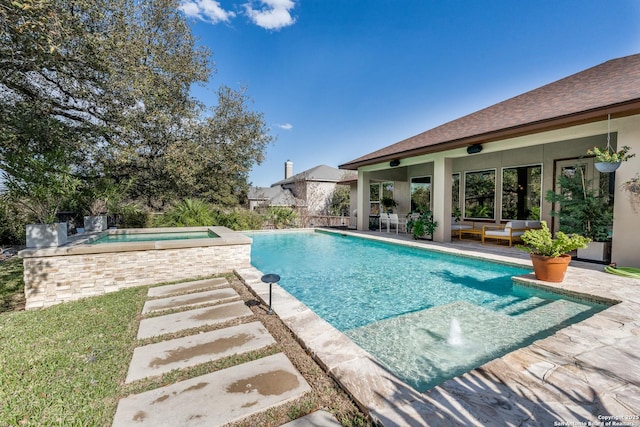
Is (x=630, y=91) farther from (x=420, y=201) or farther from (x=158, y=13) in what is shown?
(x=158, y=13)

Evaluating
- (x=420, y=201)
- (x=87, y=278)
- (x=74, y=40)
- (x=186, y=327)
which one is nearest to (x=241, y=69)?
(x=74, y=40)

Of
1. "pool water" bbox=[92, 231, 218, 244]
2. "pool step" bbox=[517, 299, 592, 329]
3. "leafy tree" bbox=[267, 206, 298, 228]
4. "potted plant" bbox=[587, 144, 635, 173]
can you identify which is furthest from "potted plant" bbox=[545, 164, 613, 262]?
"leafy tree" bbox=[267, 206, 298, 228]

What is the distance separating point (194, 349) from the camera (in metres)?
3.03

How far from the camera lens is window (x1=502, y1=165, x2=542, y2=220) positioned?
10.5 metres

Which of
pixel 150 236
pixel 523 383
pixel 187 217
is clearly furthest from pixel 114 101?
pixel 523 383

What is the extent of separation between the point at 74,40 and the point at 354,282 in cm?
866

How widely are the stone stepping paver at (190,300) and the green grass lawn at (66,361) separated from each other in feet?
0.69

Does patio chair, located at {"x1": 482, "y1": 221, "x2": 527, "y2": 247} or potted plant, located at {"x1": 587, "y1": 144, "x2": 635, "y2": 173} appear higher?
potted plant, located at {"x1": 587, "y1": 144, "x2": 635, "y2": 173}

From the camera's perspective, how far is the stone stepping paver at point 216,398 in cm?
203

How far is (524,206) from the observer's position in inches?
432

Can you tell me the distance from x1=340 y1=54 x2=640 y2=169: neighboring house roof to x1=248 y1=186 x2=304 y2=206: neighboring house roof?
15592 millimetres

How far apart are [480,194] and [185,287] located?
40.0 feet

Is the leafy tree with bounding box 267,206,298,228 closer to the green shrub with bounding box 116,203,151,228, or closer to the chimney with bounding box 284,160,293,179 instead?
the green shrub with bounding box 116,203,151,228

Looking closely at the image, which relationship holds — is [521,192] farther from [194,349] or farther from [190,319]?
[194,349]
